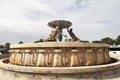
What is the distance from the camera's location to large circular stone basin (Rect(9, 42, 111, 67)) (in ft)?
27.1

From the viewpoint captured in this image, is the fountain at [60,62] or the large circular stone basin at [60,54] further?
the large circular stone basin at [60,54]

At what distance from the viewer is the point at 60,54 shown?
27.3ft

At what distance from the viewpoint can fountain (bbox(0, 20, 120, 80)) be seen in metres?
7.36

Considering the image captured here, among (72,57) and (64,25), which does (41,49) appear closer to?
(72,57)

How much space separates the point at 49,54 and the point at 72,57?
3.36 ft

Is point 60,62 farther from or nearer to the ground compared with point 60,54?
nearer to the ground

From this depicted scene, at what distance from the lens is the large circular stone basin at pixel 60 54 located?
8.27 m

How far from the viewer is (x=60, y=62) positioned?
827 cm

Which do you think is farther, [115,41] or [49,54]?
[115,41]

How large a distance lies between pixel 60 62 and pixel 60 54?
1.14ft

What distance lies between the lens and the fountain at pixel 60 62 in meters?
7.36

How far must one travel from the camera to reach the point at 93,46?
8688mm

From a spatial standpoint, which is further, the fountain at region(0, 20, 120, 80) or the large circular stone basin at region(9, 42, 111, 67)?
the large circular stone basin at region(9, 42, 111, 67)

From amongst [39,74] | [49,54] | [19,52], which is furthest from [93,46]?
[19,52]
